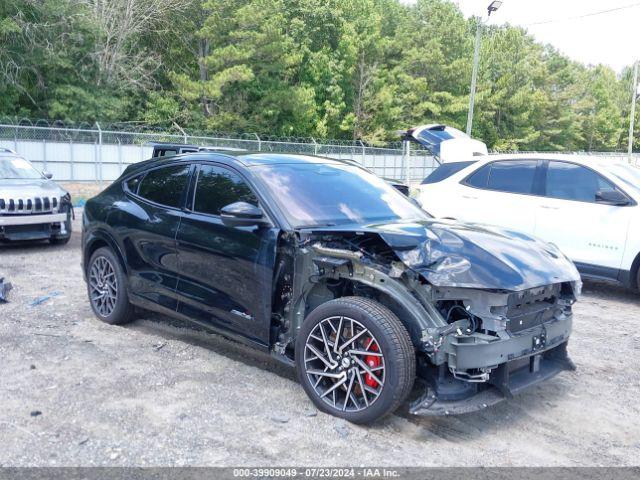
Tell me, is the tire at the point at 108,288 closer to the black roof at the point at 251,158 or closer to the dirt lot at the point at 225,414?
the dirt lot at the point at 225,414

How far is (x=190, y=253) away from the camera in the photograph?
193 inches

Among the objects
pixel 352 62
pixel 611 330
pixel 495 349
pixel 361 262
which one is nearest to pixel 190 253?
pixel 361 262

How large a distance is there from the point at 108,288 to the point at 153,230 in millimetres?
990

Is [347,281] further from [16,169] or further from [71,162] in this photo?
[71,162]

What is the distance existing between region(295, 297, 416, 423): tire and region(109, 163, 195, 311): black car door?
1.56 meters

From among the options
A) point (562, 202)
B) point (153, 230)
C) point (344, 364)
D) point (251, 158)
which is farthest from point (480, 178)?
point (344, 364)

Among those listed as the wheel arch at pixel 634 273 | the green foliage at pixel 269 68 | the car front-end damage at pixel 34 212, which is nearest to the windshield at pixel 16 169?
the car front-end damage at pixel 34 212

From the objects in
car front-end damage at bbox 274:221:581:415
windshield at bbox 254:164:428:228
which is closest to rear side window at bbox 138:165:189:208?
windshield at bbox 254:164:428:228

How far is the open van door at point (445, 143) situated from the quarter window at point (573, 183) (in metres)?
2.20

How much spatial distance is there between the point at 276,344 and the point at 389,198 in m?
1.63

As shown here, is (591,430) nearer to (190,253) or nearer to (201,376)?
(201,376)

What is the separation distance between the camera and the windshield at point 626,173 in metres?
7.70

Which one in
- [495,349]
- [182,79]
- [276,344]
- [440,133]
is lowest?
[276,344]

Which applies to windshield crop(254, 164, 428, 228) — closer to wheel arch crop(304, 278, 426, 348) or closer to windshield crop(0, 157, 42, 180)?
wheel arch crop(304, 278, 426, 348)
